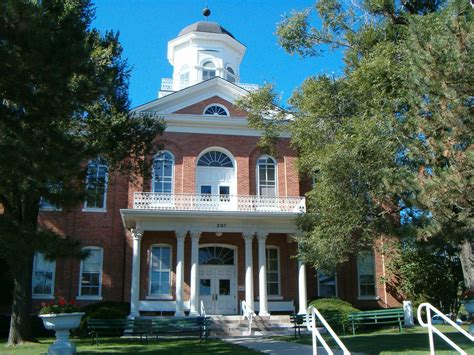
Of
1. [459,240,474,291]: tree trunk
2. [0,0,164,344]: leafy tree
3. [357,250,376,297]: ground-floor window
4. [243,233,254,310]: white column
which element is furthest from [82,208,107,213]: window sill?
[459,240,474,291]: tree trunk

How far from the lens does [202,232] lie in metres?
25.9

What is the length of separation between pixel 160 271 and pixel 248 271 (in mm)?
4307

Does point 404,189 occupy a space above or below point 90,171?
below

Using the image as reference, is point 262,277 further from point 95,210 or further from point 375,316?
point 95,210

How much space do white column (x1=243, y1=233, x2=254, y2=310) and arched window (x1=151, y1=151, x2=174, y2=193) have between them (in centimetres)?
482

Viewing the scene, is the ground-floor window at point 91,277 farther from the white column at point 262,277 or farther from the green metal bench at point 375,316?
the green metal bench at point 375,316

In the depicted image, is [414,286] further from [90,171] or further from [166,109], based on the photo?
[90,171]

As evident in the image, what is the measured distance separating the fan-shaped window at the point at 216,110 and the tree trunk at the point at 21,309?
13.6 m

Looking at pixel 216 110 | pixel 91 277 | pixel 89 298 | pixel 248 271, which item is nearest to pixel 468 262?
pixel 248 271

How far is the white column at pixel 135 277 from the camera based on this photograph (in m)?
23.8

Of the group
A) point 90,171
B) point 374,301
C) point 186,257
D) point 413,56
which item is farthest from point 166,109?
point 413,56

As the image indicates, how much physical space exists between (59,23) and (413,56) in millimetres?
7246

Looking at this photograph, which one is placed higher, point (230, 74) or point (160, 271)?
point (230, 74)

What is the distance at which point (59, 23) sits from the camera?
38.1 feet
